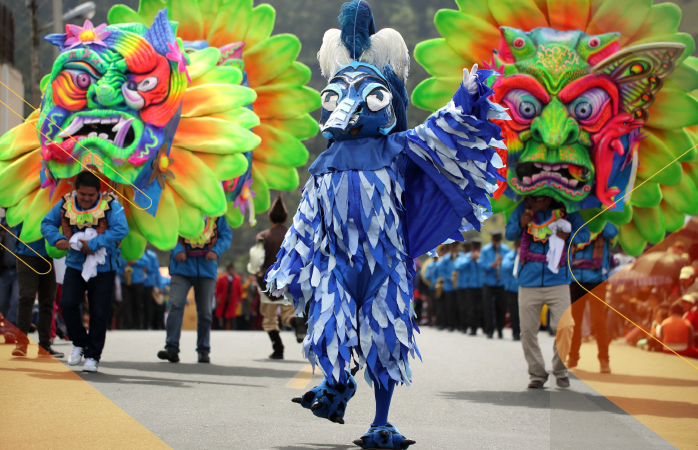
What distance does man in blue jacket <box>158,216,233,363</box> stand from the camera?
8.40m

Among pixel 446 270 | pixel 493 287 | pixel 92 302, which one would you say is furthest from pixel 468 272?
pixel 92 302

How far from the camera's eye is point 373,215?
4.27 metres

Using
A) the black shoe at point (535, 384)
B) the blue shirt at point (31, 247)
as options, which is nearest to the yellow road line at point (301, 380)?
the black shoe at point (535, 384)

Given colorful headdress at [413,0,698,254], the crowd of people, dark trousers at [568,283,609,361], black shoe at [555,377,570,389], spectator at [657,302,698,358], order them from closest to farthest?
spectator at [657,302,698,358] < dark trousers at [568,283,609,361] < the crowd of people < colorful headdress at [413,0,698,254] < black shoe at [555,377,570,389]

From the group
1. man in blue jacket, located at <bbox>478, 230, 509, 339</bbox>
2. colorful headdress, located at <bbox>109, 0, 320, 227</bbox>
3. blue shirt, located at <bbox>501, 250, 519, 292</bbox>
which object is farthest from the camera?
man in blue jacket, located at <bbox>478, 230, 509, 339</bbox>

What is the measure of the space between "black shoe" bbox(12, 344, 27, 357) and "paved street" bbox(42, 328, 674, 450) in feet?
2.25

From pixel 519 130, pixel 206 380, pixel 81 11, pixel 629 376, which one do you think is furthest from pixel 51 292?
pixel 81 11

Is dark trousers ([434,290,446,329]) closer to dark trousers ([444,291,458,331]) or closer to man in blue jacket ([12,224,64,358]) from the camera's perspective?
dark trousers ([444,291,458,331])

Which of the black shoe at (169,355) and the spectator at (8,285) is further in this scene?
the spectator at (8,285)

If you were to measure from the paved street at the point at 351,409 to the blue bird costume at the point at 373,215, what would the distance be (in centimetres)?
49

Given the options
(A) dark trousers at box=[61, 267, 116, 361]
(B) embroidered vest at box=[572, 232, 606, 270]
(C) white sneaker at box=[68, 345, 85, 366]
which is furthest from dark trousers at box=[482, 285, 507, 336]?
(A) dark trousers at box=[61, 267, 116, 361]

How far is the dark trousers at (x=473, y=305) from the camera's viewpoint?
16.6 metres

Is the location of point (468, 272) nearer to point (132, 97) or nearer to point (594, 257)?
point (594, 257)

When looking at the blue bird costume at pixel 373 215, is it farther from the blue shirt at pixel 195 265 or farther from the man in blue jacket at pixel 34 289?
the man in blue jacket at pixel 34 289
